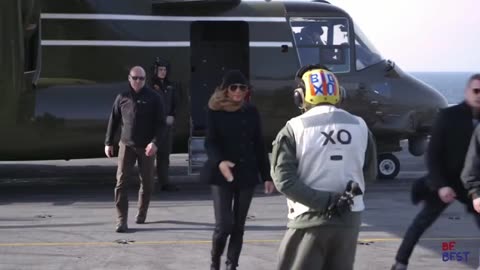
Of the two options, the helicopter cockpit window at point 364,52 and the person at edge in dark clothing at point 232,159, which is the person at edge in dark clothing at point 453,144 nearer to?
the person at edge in dark clothing at point 232,159


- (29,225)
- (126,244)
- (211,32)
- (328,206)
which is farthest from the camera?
(211,32)

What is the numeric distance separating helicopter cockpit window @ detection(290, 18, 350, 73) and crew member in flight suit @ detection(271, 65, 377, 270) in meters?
7.71

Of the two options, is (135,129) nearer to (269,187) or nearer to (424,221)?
(269,187)

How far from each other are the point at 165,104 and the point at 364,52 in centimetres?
342

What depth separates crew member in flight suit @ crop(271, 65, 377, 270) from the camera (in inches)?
162

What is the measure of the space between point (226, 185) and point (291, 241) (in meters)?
1.94

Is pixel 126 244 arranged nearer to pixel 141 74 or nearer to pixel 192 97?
pixel 141 74

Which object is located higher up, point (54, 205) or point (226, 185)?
point (226, 185)

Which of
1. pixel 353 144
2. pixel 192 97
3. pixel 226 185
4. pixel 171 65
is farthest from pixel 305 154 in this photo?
pixel 192 97

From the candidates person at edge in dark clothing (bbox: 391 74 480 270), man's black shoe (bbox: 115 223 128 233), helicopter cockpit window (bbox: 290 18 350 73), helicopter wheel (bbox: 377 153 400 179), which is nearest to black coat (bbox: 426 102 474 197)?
person at edge in dark clothing (bbox: 391 74 480 270)

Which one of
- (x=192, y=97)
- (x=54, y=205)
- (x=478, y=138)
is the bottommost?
(x=54, y=205)

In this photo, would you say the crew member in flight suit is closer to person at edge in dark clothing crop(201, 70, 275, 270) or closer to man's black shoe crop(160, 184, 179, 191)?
person at edge in dark clothing crop(201, 70, 275, 270)

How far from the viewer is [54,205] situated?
33.5 feet

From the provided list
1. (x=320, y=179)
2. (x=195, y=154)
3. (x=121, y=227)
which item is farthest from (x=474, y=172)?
(x=195, y=154)
